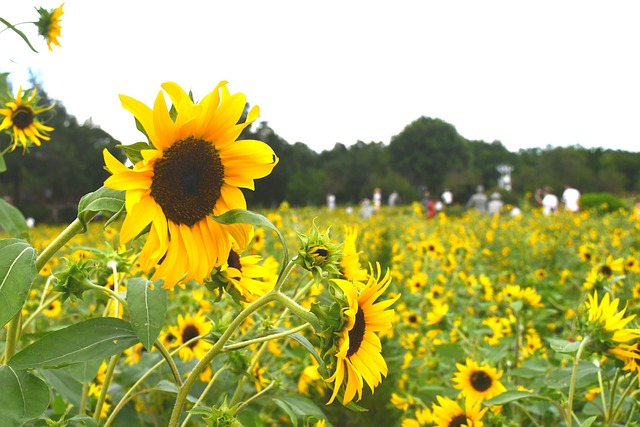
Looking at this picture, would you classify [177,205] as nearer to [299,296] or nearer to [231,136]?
[231,136]

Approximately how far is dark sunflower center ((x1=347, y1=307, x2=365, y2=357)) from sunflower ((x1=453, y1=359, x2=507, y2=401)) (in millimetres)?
866

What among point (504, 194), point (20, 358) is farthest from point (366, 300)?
point (504, 194)

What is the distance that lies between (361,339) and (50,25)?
5.81 feet

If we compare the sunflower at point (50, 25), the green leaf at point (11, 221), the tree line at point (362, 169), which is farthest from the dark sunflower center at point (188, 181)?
the tree line at point (362, 169)

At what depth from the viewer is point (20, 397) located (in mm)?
744

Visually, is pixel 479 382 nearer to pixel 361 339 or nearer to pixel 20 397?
pixel 361 339

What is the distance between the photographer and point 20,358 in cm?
72

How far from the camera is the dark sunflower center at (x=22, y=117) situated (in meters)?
1.75

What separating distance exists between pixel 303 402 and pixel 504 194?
25486 millimetres

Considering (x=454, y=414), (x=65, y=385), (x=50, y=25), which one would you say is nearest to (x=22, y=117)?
(x=50, y=25)

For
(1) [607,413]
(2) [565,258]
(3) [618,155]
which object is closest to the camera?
(1) [607,413]

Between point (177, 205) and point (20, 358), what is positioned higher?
point (177, 205)

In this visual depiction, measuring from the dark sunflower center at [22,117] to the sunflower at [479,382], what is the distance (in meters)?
1.50

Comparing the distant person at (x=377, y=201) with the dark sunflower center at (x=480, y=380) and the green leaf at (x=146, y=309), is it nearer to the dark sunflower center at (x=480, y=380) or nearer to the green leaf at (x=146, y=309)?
the dark sunflower center at (x=480, y=380)
